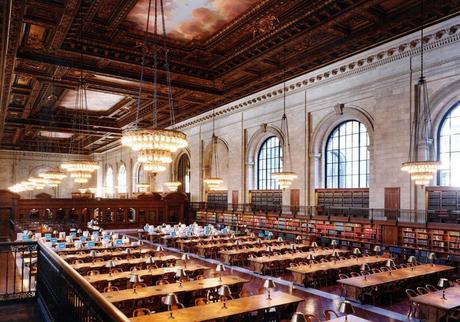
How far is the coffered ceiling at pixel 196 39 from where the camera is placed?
9953mm

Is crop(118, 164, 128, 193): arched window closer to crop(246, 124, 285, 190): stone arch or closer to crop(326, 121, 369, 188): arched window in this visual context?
crop(246, 124, 285, 190): stone arch

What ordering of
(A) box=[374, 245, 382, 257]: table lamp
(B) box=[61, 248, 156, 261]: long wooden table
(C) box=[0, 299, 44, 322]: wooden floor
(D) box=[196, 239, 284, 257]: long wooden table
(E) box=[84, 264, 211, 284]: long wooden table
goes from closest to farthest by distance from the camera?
1. (C) box=[0, 299, 44, 322]: wooden floor
2. (E) box=[84, 264, 211, 284]: long wooden table
3. (B) box=[61, 248, 156, 261]: long wooden table
4. (A) box=[374, 245, 382, 257]: table lamp
5. (D) box=[196, 239, 284, 257]: long wooden table

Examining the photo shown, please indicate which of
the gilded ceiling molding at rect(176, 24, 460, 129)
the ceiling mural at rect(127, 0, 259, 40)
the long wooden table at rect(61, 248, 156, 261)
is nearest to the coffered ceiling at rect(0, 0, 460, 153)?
the ceiling mural at rect(127, 0, 259, 40)

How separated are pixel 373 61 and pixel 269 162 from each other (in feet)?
26.2

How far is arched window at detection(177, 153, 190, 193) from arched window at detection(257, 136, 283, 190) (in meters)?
8.28

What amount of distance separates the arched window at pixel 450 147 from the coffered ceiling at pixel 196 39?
324cm

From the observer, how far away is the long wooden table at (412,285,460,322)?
6.23 m

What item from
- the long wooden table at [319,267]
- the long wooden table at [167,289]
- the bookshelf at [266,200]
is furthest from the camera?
the bookshelf at [266,200]

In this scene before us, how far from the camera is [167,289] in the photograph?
23.1ft

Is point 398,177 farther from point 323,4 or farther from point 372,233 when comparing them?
point 323,4

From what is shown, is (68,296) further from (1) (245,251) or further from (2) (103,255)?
(1) (245,251)

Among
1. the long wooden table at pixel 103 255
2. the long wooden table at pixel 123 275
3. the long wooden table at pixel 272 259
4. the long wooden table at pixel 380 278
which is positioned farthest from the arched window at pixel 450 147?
the long wooden table at pixel 103 255

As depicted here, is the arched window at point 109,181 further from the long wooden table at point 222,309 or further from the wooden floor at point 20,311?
the wooden floor at point 20,311

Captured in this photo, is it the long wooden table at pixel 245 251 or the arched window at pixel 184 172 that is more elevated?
the arched window at pixel 184 172
